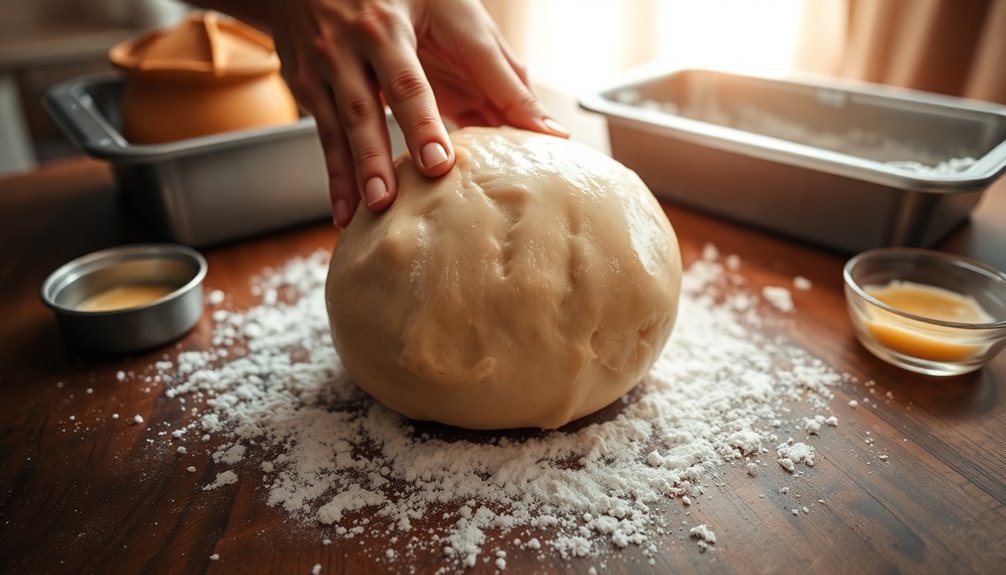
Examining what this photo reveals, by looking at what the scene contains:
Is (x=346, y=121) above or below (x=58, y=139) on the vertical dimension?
above

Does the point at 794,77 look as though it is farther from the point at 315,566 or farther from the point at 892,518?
the point at 315,566

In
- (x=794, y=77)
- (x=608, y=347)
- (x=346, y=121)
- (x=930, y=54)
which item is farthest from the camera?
(x=930, y=54)

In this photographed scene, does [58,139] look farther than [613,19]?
Yes

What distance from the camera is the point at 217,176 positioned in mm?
1475

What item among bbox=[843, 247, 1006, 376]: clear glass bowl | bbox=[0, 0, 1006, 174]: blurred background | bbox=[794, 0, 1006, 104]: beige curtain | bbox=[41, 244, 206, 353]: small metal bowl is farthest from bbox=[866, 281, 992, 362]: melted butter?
bbox=[41, 244, 206, 353]: small metal bowl

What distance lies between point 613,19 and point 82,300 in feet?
7.61

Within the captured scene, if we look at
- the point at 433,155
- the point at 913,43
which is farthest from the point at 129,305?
the point at 913,43

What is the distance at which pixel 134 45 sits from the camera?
164cm

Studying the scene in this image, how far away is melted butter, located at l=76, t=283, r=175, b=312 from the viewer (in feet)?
4.17

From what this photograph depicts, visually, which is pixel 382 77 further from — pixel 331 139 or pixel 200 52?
pixel 200 52

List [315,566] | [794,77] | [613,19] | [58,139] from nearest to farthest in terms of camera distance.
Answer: [315,566] → [794,77] → [613,19] → [58,139]

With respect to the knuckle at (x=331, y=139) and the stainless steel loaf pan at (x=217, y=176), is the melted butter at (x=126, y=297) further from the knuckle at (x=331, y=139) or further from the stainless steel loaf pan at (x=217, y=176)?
the knuckle at (x=331, y=139)

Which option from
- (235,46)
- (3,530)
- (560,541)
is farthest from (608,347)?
(235,46)

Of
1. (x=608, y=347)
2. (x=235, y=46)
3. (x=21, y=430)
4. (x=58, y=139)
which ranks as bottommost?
(x=58, y=139)
